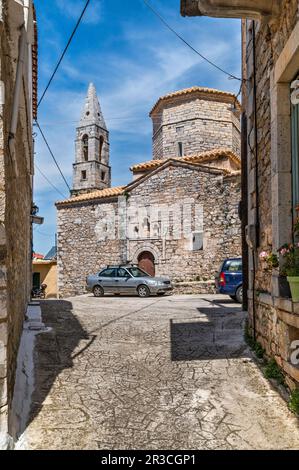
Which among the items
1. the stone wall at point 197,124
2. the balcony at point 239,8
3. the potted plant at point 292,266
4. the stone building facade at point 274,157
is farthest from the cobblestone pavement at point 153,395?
the stone wall at point 197,124

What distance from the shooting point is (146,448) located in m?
3.33

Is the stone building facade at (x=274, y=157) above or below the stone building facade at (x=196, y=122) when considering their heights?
below

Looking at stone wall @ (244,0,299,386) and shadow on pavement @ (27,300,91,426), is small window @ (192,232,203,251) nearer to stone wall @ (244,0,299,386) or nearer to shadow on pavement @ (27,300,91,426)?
shadow on pavement @ (27,300,91,426)

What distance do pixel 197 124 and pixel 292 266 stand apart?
22537mm

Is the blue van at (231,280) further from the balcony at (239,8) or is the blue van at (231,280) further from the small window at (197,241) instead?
the balcony at (239,8)

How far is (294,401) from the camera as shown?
373cm

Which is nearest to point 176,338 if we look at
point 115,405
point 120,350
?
point 120,350

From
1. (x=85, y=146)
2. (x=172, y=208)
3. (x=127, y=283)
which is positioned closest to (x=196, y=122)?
(x=172, y=208)

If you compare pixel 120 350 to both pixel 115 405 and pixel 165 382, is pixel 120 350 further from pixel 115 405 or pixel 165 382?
pixel 115 405

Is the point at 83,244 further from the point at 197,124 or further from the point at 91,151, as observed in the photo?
the point at 91,151

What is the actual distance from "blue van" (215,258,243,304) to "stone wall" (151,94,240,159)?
13.9 meters

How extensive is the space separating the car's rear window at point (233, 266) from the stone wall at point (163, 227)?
576cm

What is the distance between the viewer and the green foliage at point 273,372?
4.39 meters

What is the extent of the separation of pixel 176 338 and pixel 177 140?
21.2 meters
